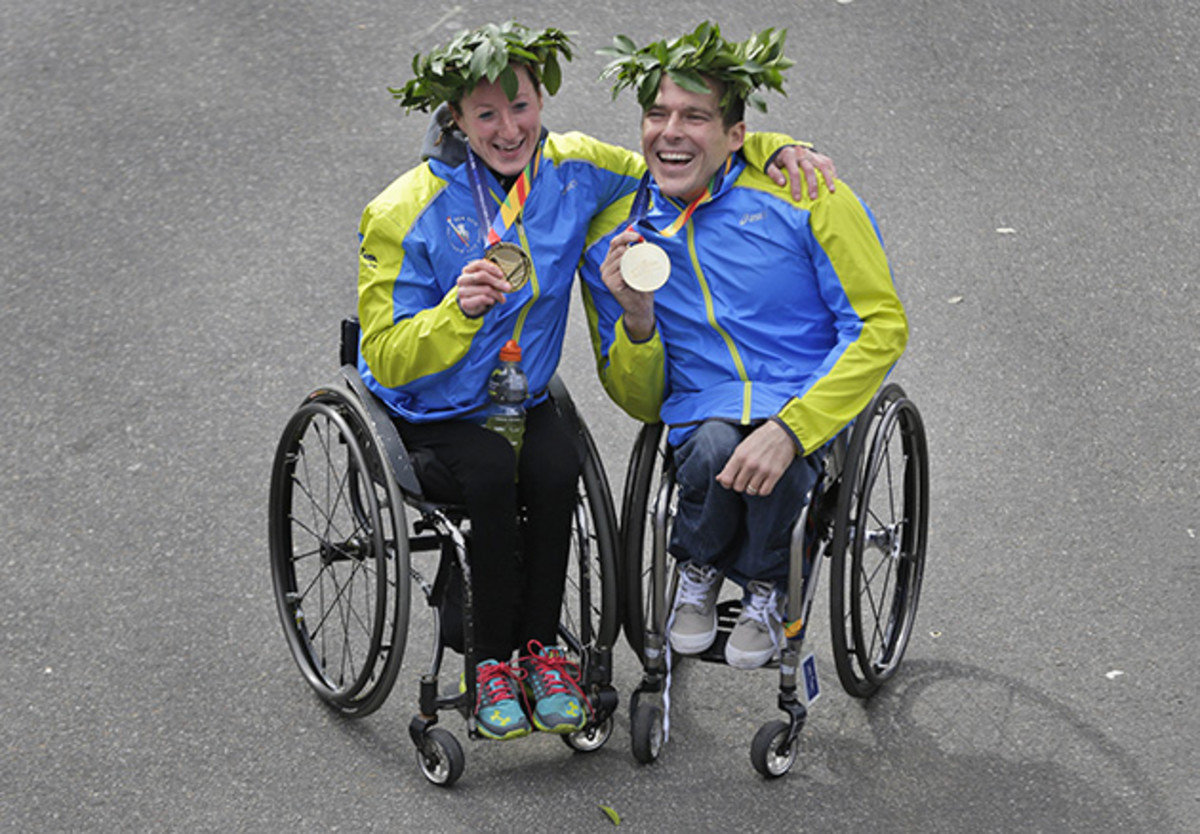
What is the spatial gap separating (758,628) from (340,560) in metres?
1.25

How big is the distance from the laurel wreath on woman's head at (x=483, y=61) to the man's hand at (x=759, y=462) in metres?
1.05

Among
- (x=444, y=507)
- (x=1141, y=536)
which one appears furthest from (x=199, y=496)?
(x=1141, y=536)

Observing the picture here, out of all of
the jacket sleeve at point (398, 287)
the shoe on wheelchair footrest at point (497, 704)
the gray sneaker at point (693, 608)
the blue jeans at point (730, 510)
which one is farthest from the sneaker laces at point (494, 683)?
the jacket sleeve at point (398, 287)

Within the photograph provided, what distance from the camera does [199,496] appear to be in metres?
5.55

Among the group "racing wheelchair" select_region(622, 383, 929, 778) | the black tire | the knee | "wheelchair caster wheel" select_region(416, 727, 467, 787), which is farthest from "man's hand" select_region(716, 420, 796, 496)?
"wheelchair caster wheel" select_region(416, 727, 467, 787)

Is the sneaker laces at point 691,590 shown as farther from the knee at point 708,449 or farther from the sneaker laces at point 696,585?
the knee at point 708,449

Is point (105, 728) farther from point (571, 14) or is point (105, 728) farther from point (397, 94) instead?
point (571, 14)

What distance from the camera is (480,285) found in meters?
3.95

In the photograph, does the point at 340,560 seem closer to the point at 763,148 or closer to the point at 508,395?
the point at 508,395

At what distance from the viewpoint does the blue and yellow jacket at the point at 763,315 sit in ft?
13.5

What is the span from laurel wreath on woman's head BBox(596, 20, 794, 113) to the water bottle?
2.40ft

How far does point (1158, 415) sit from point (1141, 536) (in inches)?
31.1

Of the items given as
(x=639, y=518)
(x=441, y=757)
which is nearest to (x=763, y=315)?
(x=639, y=518)

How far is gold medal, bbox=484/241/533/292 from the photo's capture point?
4.02 meters
